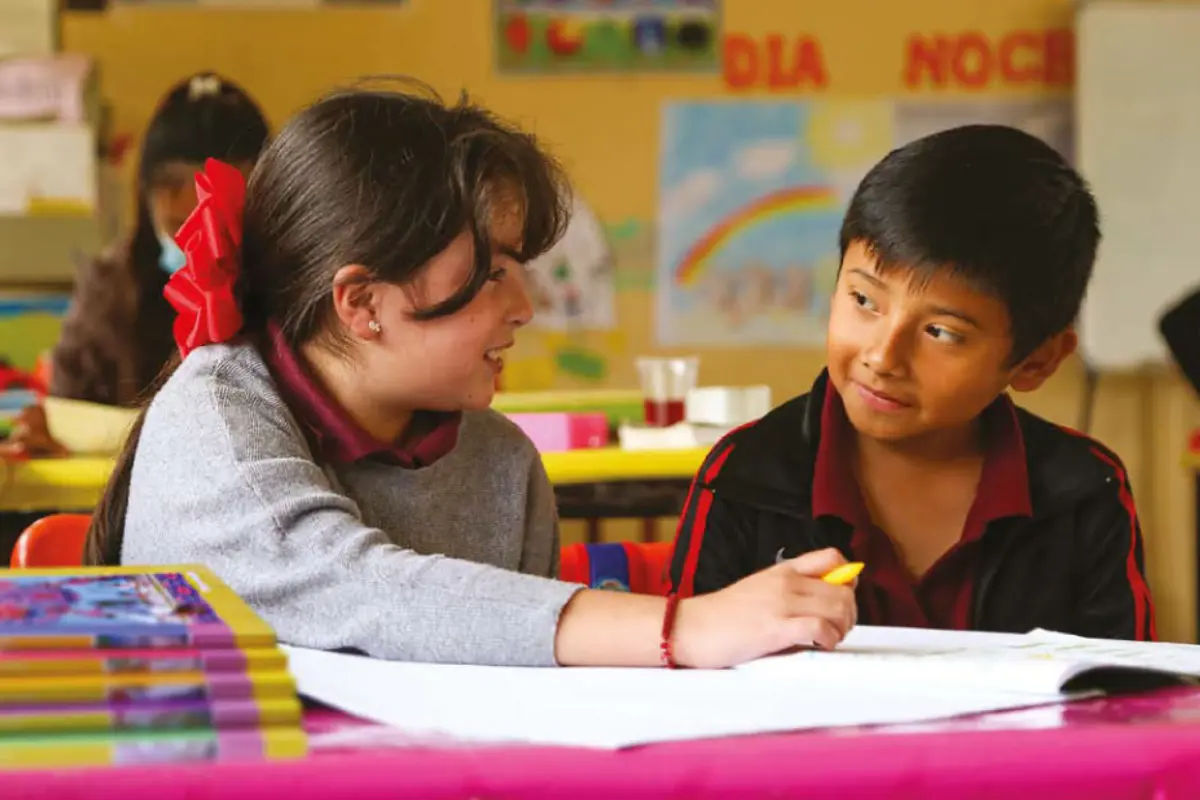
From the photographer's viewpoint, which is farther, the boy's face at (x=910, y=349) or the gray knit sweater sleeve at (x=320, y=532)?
the boy's face at (x=910, y=349)

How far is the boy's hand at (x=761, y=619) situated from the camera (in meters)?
0.86

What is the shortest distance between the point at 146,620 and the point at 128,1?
3.61 meters

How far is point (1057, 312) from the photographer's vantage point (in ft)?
4.53

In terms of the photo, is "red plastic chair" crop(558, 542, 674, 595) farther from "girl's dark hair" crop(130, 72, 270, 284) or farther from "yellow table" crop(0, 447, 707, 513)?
"girl's dark hair" crop(130, 72, 270, 284)

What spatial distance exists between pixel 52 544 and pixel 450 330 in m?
0.35

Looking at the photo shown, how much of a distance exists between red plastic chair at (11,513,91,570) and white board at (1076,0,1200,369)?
337 centimetres

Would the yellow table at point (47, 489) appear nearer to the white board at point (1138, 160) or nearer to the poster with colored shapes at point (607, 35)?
the poster with colored shapes at point (607, 35)

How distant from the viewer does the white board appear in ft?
13.8

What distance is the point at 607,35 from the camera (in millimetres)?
4227

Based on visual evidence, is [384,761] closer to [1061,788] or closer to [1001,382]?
[1061,788]

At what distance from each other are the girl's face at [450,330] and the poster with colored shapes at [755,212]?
3.14 meters

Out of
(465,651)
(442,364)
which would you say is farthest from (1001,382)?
(465,651)

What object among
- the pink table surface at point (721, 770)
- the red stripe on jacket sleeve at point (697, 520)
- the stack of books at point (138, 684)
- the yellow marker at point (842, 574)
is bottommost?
the red stripe on jacket sleeve at point (697, 520)

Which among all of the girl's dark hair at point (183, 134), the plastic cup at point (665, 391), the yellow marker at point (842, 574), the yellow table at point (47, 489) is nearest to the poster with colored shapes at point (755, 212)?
the girl's dark hair at point (183, 134)
